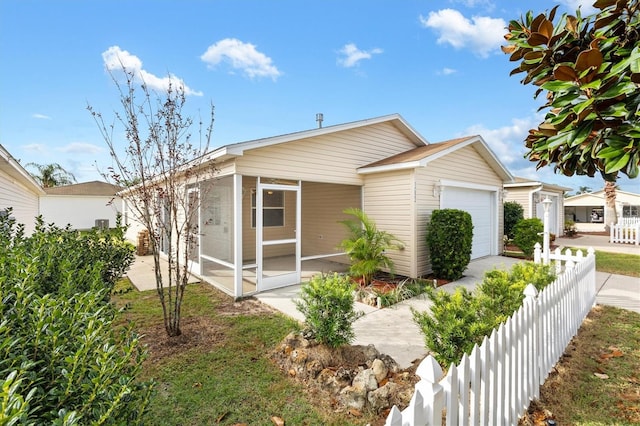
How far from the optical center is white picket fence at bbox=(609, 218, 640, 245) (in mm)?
15330

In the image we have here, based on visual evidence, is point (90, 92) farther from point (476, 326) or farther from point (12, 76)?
point (476, 326)

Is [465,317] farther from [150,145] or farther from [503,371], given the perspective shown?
[150,145]

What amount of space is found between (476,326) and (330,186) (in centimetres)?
818

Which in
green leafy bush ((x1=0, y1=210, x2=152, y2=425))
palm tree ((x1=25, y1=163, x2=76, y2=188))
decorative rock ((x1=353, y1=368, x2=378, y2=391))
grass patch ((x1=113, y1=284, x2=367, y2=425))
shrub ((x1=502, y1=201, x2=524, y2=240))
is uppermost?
palm tree ((x1=25, y1=163, x2=76, y2=188))

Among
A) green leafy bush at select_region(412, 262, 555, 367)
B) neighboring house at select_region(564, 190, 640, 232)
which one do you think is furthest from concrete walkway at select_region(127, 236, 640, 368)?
neighboring house at select_region(564, 190, 640, 232)

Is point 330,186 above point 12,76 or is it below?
below

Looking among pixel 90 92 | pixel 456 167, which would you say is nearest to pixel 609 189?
pixel 456 167

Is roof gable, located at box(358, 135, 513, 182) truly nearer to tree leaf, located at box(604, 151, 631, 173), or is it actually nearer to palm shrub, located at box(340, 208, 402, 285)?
palm shrub, located at box(340, 208, 402, 285)

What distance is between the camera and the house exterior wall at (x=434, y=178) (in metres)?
7.73

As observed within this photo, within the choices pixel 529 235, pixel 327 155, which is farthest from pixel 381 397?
pixel 529 235

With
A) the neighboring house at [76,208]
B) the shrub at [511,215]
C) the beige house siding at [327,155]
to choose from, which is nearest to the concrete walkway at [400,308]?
the beige house siding at [327,155]

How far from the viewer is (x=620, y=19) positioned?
1.71 m

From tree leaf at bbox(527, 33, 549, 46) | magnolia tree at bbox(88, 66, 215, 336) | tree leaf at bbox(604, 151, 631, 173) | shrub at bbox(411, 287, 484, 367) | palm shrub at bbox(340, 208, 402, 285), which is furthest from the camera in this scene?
palm shrub at bbox(340, 208, 402, 285)

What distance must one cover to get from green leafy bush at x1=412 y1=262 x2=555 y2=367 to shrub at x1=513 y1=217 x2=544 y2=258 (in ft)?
30.1
